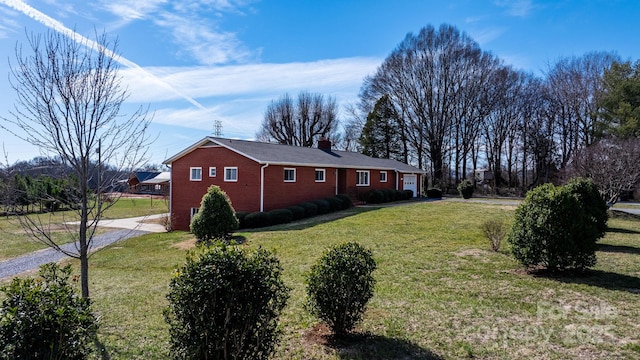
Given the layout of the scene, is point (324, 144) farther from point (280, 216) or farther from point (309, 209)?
point (280, 216)

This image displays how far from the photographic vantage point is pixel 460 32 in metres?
38.4

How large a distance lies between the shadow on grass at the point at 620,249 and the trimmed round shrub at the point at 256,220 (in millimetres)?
14764

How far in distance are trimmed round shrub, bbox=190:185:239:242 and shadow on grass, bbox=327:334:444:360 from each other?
36.7 feet

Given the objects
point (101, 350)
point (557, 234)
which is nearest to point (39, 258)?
point (101, 350)

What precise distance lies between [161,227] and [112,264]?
12.9 metres

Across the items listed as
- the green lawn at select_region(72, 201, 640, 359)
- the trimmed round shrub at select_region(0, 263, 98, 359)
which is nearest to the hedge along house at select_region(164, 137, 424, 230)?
the green lawn at select_region(72, 201, 640, 359)

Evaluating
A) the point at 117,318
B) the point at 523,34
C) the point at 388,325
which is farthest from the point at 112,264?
the point at 523,34

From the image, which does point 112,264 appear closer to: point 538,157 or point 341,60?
point 341,60

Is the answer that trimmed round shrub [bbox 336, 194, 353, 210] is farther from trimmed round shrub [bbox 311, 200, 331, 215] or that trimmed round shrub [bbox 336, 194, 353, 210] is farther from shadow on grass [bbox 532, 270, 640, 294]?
shadow on grass [bbox 532, 270, 640, 294]

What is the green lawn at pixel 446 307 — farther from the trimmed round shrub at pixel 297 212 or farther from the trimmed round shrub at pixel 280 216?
the trimmed round shrub at pixel 297 212

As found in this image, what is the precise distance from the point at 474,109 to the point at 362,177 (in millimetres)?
19867

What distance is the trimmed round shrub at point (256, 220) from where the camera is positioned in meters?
19.9

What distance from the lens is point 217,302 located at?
3.42m

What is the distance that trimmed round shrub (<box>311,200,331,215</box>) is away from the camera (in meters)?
22.6
